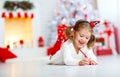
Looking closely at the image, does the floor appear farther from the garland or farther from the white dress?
the garland

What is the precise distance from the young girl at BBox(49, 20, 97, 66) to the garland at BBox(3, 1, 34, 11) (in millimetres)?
3222

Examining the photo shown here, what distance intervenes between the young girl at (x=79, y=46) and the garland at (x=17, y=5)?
3.22 metres

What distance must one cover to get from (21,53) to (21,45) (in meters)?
0.67

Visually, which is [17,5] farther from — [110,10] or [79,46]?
[79,46]

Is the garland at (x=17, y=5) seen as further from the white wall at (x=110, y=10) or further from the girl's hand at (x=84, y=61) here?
the girl's hand at (x=84, y=61)

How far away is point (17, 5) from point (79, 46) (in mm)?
3413

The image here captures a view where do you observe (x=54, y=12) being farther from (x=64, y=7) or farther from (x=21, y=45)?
(x=21, y=45)

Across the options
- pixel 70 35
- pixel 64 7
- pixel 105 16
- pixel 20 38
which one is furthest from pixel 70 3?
pixel 70 35

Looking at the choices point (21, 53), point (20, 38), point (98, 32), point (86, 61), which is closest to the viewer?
point (86, 61)

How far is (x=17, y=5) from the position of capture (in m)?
5.56

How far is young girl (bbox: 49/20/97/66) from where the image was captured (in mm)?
2305

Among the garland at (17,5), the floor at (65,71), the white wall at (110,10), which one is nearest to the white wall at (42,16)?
the garland at (17,5)

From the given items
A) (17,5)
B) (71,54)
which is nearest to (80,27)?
(71,54)

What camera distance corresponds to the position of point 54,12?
5996 mm
